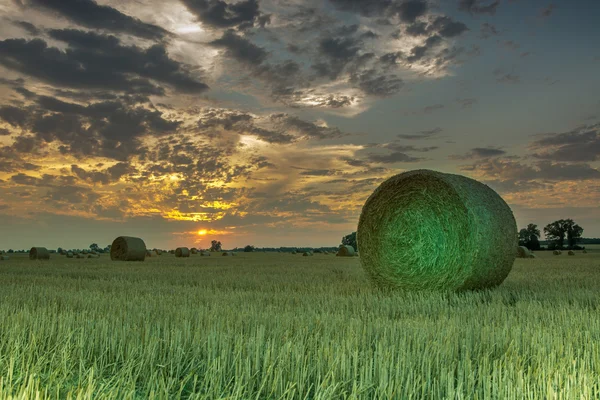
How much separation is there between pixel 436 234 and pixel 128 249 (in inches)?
845

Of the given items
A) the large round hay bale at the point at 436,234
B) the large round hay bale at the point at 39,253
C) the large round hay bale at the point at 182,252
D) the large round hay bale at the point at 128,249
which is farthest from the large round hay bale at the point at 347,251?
the large round hay bale at the point at 436,234

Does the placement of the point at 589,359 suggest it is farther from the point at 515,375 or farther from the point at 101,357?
the point at 101,357

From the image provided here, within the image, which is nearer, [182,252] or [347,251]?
[347,251]

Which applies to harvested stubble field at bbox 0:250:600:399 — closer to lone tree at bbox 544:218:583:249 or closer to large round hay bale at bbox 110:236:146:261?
large round hay bale at bbox 110:236:146:261

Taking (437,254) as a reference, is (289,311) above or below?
below

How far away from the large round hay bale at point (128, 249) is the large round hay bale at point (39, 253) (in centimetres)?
713

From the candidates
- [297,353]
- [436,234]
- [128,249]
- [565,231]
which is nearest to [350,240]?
[565,231]

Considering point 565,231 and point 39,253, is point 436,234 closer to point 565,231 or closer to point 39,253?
point 39,253

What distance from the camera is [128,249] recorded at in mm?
28547

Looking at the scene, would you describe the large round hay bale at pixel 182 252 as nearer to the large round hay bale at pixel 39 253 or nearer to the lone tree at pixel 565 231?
the large round hay bale at pixel 39 253

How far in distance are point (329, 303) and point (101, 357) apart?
435 cm

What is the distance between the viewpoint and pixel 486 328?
5742 millimetres

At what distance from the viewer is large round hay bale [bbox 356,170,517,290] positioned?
10.5 meters

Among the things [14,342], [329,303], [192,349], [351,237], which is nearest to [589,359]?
[192,349]
